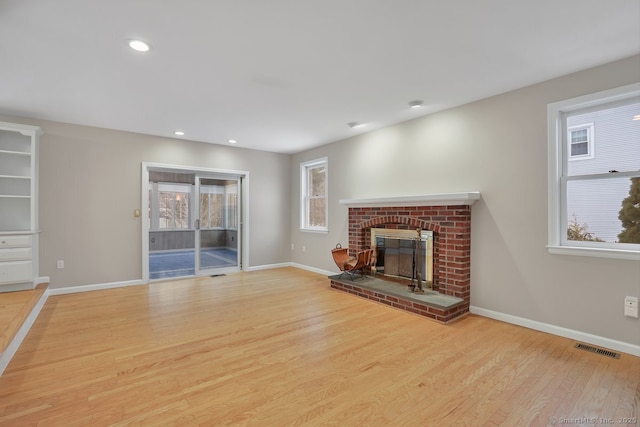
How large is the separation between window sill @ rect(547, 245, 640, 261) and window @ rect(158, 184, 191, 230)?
9.93 metres

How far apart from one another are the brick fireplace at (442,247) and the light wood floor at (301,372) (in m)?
0.18

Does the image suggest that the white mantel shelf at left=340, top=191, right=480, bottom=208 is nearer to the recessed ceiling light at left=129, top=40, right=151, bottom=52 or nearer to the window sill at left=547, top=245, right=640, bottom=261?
the window sill at left=547, top=245, right=640, bottom=261

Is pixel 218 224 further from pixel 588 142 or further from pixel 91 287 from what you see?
pixel 588 142

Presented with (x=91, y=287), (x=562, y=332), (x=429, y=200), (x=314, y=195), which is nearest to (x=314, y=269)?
(x=314, y=195)

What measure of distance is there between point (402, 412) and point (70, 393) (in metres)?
2.17

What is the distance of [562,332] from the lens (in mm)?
2857

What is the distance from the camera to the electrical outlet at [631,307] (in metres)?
2.46

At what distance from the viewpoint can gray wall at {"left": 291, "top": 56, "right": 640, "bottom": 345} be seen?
2639 mm

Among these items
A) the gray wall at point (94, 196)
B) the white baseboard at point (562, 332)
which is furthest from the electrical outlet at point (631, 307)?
the gray wall at point (94, 196)

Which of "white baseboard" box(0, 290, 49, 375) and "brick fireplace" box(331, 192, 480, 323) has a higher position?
"brick fireplace" box(331, 192, 480, 323)

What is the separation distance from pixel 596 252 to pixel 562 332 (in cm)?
84

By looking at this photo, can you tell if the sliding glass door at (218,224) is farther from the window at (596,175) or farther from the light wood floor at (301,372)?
the window at (596,175)

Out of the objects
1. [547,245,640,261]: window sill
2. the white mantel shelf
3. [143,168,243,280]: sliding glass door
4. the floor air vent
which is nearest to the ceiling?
the white mantel shelf

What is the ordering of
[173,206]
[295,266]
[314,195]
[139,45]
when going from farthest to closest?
[173,206]
[295,266]
[314,195]
[139,45]
